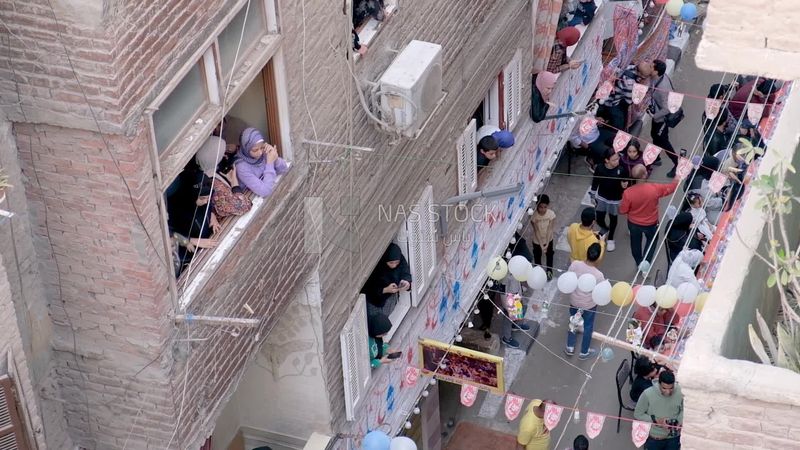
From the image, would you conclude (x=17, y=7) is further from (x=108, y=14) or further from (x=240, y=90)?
(x=240, y=90)

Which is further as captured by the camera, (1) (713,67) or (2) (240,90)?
(2) (240,90)

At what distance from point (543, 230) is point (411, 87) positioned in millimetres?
6304

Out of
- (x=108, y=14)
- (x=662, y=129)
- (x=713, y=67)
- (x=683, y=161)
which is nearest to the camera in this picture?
(x=713, y=67)

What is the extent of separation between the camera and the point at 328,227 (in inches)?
539

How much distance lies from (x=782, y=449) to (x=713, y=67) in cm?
218

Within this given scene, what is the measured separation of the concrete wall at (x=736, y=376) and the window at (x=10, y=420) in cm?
482

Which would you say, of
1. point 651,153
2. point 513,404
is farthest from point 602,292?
point 651,153

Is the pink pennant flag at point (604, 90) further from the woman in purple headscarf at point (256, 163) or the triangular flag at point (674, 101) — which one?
the woman in purple headscarf at point (256, 163)

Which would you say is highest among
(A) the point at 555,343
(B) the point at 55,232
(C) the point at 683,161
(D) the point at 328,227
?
(B) the point at 55,232

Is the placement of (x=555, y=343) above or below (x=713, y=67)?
below

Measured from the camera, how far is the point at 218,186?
1186 centimetres

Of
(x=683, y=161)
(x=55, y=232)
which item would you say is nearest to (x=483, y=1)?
(x=683, y=161)

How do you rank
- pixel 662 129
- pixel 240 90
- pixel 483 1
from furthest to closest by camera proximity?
pixel 662 129 < pixel 483 1 < pixel 240 90

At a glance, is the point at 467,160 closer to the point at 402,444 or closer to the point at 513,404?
the point at 513,404
